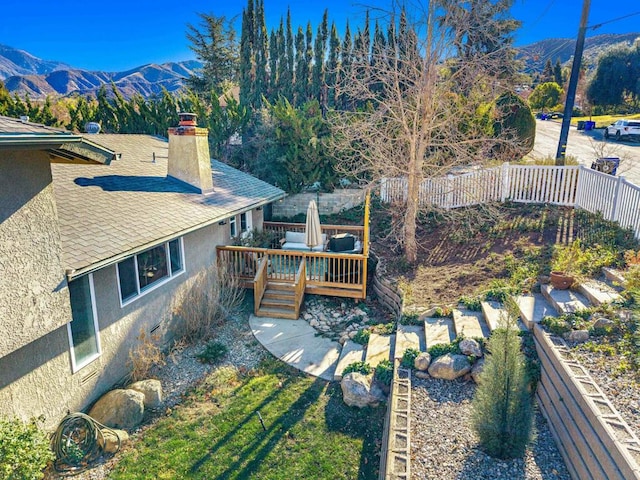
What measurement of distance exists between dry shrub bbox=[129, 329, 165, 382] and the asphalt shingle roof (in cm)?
202

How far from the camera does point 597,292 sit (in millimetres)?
7184

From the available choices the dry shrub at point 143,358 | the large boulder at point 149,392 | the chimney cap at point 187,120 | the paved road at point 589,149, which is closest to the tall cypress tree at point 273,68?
the paved road at point 589,149

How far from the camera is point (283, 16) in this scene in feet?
104

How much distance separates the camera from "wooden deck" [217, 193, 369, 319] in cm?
1080

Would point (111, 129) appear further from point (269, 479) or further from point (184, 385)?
point (269, 479)

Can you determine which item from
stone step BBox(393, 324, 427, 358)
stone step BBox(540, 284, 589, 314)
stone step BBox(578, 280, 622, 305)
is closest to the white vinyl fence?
stone step BBox(578, 280, 622, 305)

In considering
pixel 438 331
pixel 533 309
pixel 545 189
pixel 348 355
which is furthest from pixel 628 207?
pixel 348 355

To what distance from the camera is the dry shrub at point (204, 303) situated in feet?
30.0

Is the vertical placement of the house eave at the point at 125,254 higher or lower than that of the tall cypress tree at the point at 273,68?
lower

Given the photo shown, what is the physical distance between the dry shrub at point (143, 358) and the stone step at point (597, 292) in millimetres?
8300

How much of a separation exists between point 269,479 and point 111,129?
67.9ft

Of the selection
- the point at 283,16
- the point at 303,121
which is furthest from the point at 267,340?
the point at 283,16

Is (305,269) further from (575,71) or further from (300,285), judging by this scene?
(575,71)

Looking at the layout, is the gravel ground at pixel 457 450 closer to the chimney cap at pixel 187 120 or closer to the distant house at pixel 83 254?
the distant house at pixel 83 254
